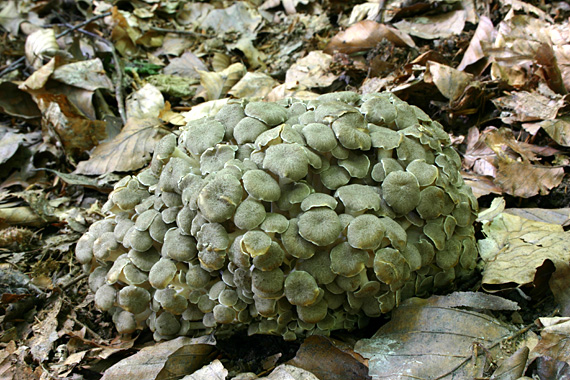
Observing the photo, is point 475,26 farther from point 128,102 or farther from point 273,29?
point 128,102

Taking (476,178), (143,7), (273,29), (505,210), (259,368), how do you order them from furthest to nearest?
(143,7) < (273,29) < (476,178) < (505,210) < (259,368)

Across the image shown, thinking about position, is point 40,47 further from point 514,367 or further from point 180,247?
point 514,367

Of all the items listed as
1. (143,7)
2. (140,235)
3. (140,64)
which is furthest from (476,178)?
(143,7)

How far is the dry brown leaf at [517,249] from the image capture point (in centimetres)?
263

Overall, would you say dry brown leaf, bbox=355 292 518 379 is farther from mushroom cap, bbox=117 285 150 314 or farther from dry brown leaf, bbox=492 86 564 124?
dry brown leaf, bbox=492 86 564 124

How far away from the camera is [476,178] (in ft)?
11.7

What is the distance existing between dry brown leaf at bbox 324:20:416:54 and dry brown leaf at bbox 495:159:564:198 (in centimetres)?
212

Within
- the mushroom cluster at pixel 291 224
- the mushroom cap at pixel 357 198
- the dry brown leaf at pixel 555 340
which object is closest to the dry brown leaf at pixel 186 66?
the mushroom cluster at pixel 291 224

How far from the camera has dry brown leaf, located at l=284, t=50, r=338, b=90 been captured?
4.85 meters

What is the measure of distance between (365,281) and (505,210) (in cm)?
168

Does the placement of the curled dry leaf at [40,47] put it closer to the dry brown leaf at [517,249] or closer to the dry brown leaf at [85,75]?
the dry brown leaf at [85,75]

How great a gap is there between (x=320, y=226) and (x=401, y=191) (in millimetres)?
559

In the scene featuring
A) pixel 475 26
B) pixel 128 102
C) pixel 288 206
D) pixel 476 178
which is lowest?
pixel 128 102

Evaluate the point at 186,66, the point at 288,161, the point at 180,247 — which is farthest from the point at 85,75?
the point at 288,161
